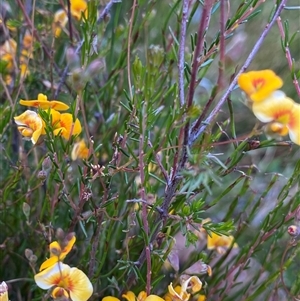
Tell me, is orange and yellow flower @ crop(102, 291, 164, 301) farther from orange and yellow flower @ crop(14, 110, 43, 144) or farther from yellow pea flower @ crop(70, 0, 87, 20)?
yellow pea flower @ crop(70, 0, 87, 20)

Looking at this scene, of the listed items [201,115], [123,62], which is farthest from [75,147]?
[201,115]

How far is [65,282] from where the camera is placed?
Answer: 589mm

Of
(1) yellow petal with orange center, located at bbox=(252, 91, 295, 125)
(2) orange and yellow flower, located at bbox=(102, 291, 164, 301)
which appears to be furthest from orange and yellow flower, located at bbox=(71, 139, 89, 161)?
(1) yellow petal with orange center, located at bbox=(252, 91, 295, 125)

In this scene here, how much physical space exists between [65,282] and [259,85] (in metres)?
0.34

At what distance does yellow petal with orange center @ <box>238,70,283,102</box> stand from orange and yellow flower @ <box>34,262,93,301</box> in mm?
313

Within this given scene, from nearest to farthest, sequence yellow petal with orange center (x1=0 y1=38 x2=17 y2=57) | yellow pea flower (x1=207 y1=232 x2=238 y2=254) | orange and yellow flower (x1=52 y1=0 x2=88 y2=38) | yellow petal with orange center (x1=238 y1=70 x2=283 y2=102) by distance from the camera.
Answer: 1. yellow petal with orange center (x1=238 y1=70 x2=283 y2=102)
2. yellow pea flower (x1=207 y1=232 x2=238 y2=254)
3. orange and yellow flower (x1=52 y1=0 x2=88 y2=38)
4. yellow petal with orange center (x1=0 y1=38 x2=17 y2=57)

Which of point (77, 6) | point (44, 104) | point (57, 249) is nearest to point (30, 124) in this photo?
point (44, 104)

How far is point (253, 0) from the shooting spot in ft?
2.04

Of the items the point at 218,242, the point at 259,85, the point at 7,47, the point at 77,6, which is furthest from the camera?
the point at 7,47

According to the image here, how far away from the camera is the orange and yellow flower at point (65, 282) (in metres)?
0.58

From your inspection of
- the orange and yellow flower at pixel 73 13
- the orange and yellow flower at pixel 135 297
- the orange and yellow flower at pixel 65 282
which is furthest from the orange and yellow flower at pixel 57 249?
the orange and yellow flower at pixel 73 13

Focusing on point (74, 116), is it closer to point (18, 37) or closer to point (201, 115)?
point (201, 115)

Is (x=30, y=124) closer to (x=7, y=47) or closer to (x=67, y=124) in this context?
(x=67, y=124)

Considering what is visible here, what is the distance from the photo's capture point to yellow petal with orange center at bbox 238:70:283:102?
494 millimetres
